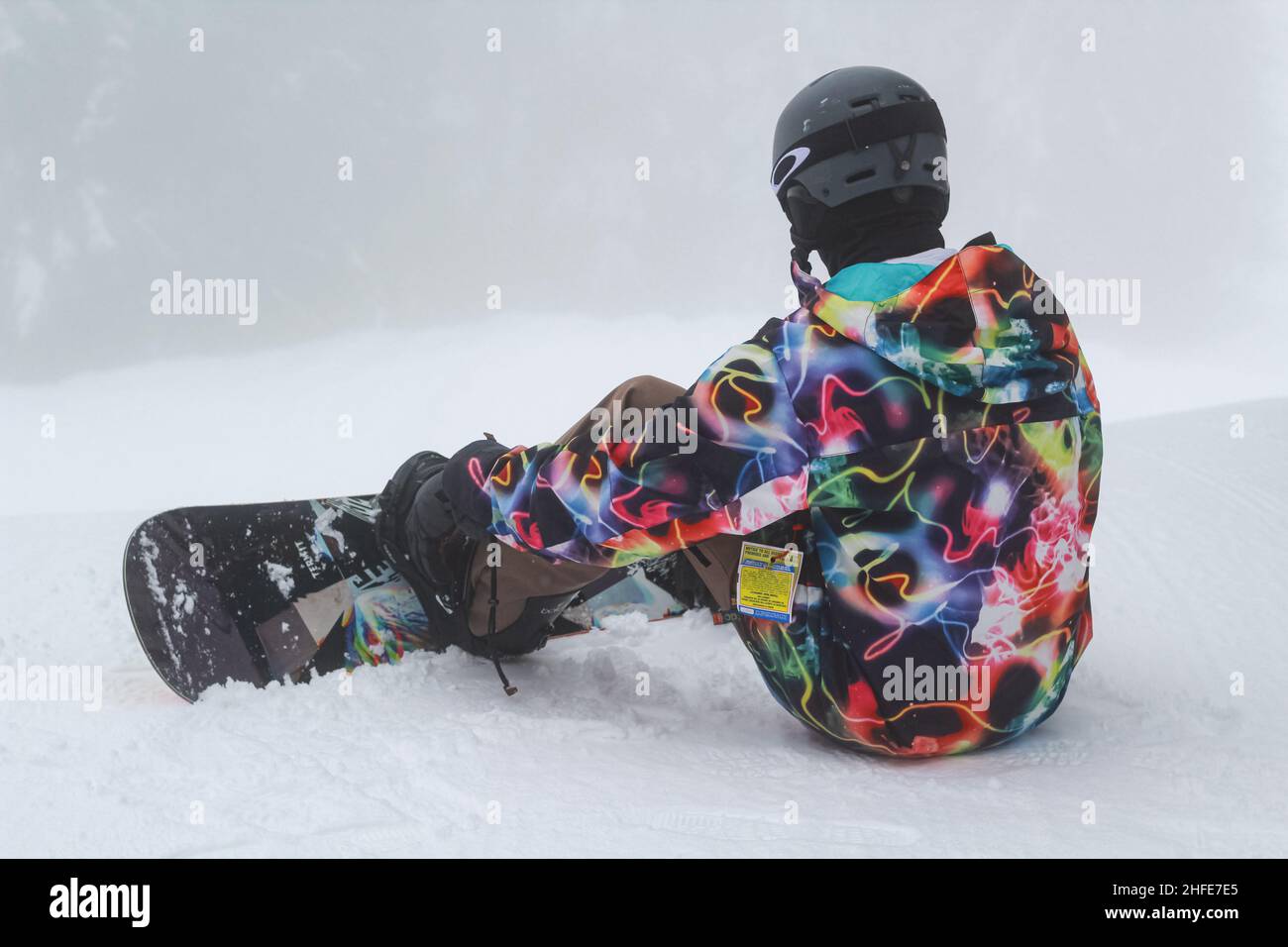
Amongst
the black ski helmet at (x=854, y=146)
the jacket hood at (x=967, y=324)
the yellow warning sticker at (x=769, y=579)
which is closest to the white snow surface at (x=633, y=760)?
the yellow warning sticker at (x=769, y=579)

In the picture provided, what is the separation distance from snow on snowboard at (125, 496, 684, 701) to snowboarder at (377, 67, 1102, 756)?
38cm

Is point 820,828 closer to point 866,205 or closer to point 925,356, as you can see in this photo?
point 925,356

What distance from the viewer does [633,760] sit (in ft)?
3.98

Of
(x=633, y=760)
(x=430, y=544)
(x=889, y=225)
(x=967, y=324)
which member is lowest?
(x=633, y=760)

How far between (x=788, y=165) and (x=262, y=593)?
93 cm

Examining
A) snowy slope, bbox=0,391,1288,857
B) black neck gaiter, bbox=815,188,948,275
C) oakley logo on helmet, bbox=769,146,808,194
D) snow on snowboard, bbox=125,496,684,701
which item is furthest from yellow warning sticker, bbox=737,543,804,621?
snow on snowboard, bbox=125,496,684,701

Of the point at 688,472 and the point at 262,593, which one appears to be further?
the point at 262,593

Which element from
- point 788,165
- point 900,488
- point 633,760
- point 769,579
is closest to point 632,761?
point 633,760

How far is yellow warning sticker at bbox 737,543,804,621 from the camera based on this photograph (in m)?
1.15

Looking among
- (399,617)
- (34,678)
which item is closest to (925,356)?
(399,617)

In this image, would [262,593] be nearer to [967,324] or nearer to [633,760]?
[633,760]

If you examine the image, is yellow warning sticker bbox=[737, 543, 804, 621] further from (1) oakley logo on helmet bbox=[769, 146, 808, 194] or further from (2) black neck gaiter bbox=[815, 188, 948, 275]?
(1) oakley logo on helmet bbox=[769, 146, 808, 194]

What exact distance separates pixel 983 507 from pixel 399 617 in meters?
0.87

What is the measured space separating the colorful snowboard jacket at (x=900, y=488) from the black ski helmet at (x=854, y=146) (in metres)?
0.16
